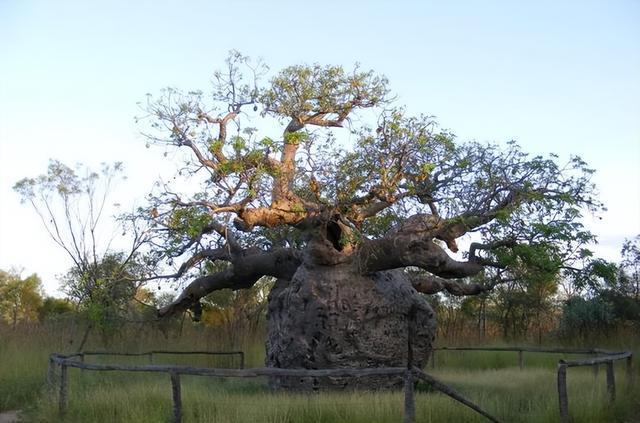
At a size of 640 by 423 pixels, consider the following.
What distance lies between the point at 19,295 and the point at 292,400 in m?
31.6

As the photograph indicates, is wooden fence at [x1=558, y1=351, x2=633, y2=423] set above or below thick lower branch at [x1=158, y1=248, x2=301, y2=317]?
below

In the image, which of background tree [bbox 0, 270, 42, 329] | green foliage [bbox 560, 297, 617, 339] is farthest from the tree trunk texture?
background tree [bbox 0, 270, 42, 329]

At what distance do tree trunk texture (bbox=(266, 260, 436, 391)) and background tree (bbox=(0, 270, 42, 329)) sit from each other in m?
25.9

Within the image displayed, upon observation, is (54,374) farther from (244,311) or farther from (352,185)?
(244,311)

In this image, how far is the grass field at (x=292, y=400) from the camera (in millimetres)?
8117

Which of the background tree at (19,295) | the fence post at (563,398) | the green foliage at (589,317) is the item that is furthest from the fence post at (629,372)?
the background tree at (19,295)

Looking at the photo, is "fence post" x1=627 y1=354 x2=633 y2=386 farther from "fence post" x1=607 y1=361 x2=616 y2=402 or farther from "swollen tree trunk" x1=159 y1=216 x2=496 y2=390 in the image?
"swollen tree trunk" x1=159 y1=216 x2=496 y2=390

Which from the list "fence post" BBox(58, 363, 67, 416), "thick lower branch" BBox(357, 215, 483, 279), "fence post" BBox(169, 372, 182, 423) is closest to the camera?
"fence post" BBox(169, 372, 182, 423)

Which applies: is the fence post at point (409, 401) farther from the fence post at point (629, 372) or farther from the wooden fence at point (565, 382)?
the fence post at point (629, 372)

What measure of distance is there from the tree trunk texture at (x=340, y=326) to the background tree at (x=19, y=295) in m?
25.9

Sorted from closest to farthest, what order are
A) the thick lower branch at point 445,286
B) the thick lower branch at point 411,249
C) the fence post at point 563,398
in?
1. the fence post at point 563,398
2. the thick lower branch at point 411,249
3. the thick lower branch at point 445,286

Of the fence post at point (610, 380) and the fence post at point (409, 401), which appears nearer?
the fence post at point (409, 401)

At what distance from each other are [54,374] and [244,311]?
43.6 feet

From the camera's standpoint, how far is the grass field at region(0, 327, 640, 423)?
812 cm
